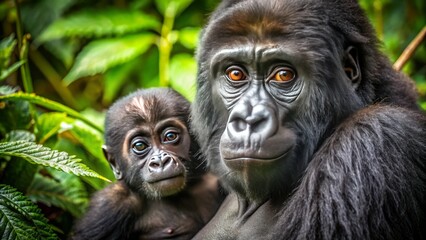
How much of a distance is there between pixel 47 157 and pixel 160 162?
2.45ft

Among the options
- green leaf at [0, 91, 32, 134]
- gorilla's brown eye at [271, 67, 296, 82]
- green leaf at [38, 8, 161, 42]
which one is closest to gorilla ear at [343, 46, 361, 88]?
gorilla's brown eye at [271, 67, 296, 82]

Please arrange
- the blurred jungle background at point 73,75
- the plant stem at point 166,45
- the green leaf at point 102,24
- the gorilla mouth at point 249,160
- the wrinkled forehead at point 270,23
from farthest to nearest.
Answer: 1. the green leaf at point 102,24
2. the plant stem at point 166,45
3. the blurred jungle background at point 73,75
4. the wrinkled forehead at point 270,23
5. the gorilla mouth at point 249,160

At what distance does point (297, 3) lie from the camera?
294cm

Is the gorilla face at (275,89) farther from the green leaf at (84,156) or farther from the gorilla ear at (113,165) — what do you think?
the green leaf at (84,156)

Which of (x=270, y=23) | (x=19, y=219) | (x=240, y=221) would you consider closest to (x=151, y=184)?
(x=240, y=221)

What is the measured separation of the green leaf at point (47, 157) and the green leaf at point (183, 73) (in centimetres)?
218

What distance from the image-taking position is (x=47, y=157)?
10.2ft

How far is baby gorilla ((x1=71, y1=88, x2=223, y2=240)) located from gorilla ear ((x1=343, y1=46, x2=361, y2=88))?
1.21 meters

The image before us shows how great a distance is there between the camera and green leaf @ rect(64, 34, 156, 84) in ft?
18.6

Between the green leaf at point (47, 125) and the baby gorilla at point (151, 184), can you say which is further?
the green leaf at point (47, 125)

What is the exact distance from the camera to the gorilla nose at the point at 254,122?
266 cm

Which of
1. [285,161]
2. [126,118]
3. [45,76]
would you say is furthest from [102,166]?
[45,76]

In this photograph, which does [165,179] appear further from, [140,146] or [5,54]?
[5,54]

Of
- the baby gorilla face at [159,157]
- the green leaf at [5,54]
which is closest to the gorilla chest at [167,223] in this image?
the baby gorilla face at [159,157]
